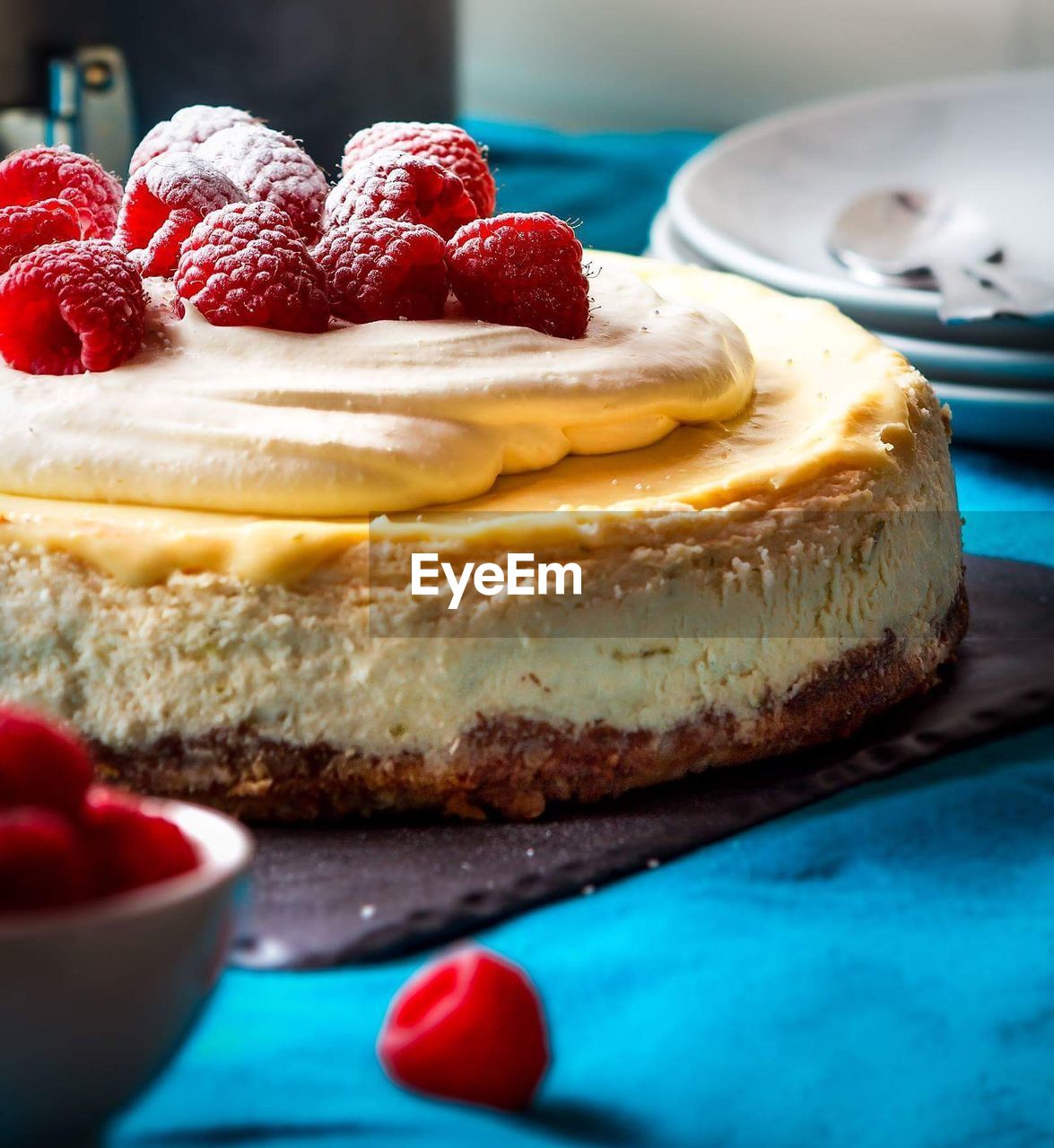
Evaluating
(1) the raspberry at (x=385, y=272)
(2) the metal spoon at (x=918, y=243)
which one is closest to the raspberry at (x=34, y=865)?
(1) the raspberry at (x=385, y=272)

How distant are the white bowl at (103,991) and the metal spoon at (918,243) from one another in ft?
7.65

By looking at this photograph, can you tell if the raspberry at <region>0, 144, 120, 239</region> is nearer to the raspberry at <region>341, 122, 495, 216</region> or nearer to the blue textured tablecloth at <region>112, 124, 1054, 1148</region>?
the raspberry at <region>341, 122, 495, 216</region>

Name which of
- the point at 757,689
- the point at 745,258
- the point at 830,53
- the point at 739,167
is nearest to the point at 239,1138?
the point at 757,689

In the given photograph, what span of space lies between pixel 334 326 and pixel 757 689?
605 mm

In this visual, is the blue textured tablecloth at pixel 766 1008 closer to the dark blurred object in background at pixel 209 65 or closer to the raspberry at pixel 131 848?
the raspberry at pixel 131 848

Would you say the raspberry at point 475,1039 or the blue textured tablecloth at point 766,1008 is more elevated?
the raspberry at point 475,1039

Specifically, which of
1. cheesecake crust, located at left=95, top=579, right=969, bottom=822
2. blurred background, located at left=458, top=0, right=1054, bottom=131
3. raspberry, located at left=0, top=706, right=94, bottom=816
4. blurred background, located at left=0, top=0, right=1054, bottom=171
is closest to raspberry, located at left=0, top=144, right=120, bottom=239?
cheesecake crust, located at left=95, top=579, right=969, bottom=822

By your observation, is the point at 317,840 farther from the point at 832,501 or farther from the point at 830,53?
the point at 830,53

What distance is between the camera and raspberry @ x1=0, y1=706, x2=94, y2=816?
3.73 feet

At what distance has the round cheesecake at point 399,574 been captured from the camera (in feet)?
5.72

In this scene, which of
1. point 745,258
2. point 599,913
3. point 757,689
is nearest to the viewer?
point 599,913

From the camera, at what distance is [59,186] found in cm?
225

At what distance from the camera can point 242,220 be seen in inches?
76.9

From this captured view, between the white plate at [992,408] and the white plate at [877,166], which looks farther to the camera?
the white plate at [877,166]
